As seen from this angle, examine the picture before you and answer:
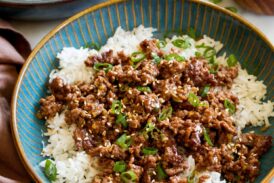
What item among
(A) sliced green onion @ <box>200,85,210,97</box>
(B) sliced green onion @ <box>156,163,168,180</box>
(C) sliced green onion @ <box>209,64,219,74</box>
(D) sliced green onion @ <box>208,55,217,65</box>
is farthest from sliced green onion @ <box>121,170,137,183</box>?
(D) sliced green onion @ <box>208,55,217,65</box>

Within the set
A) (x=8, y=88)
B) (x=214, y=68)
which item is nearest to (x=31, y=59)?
(x=8, y=88)

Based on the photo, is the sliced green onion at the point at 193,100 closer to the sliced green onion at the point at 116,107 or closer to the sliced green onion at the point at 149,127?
the sliced green onion at the point at 149,127

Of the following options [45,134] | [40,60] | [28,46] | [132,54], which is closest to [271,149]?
[132,54]

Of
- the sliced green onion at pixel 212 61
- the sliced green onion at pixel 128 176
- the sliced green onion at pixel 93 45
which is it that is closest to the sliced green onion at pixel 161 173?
the sliced green onion at pixel 128 176

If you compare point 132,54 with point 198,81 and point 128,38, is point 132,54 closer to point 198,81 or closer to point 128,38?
point 128,38

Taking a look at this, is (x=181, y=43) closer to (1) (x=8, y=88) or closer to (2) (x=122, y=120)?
(2) (x=122, y=120)

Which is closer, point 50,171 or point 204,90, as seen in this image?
point 50,171
